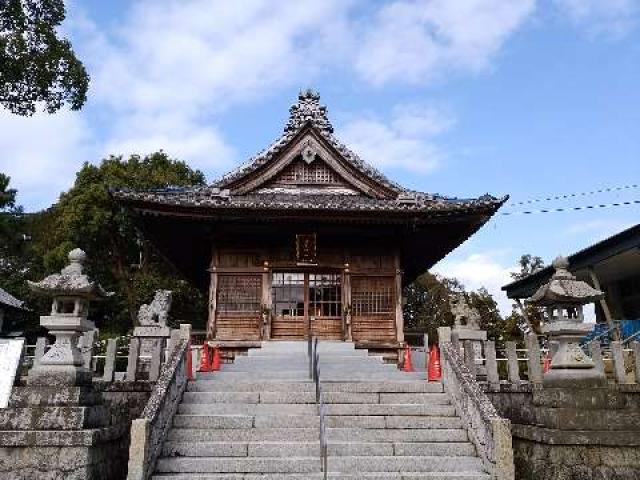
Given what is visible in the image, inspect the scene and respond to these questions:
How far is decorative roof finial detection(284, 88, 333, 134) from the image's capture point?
1988 cm

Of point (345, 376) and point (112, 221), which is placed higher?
point (112, 221)

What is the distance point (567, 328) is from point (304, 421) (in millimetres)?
4699

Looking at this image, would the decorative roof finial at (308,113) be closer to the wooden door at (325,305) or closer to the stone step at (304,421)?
the wooden door at (325,305)

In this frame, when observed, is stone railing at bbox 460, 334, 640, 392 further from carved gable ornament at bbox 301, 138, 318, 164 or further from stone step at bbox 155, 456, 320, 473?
carved gable ornament at bbox 301, 138, 318, 164

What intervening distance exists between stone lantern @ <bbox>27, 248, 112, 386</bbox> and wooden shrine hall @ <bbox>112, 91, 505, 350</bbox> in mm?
6462

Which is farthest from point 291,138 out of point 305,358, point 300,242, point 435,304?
point 435,304

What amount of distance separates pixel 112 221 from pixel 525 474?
3029 cm

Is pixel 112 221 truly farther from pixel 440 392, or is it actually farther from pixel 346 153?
pixel 440 392

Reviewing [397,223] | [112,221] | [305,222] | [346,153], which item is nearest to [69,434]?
[305,222]

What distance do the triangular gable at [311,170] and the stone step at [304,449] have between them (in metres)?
→ 11.0

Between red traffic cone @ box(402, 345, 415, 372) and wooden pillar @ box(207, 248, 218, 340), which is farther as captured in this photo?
wooden pillar @ box(207, 248, 218, 340)

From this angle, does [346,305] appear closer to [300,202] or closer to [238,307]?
[238,307]

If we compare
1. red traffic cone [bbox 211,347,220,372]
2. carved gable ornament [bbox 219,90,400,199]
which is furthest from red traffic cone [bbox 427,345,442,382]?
carved gable ornament [bbox 219,90,400,199]

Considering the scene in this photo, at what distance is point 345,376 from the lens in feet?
35.3
